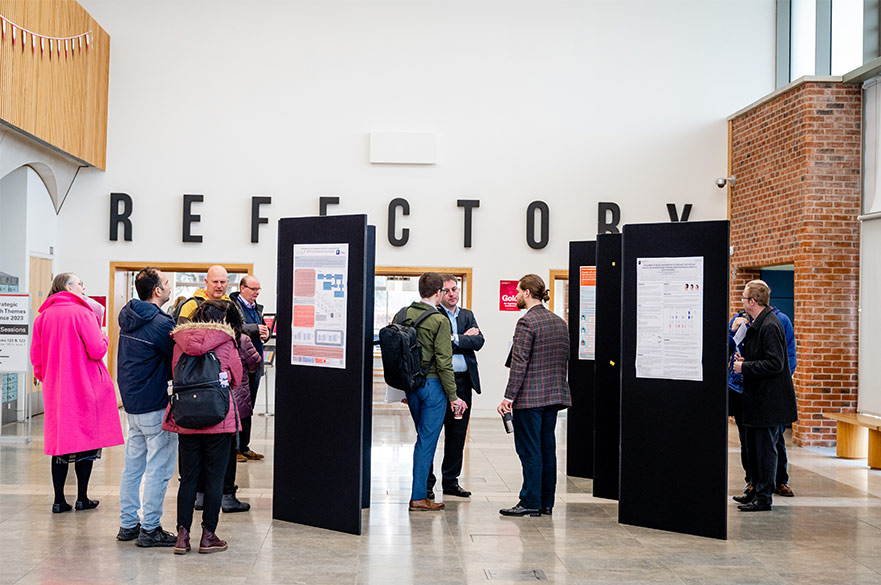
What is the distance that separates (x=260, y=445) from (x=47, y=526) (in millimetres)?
3439

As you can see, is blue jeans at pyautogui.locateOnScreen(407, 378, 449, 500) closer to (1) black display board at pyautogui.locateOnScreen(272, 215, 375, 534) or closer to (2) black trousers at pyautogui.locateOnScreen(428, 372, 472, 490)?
(1) black display board at pyautogui.locateOnScreen(272, 215, 375, 534)

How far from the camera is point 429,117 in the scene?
37.8 ft

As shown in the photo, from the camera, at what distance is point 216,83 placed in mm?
11414

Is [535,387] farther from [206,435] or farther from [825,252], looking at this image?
[825,252]

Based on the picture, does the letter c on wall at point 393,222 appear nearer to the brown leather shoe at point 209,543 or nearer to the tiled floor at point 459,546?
the tiled floor at point 459,546

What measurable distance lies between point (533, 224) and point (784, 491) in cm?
552

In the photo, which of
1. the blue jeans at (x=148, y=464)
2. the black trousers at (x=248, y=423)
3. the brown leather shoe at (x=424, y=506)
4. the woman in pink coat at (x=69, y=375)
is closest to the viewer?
the blue jeans at (x=148, y=464)

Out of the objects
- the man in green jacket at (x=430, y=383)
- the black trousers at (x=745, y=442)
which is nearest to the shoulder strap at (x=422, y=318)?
the man in green jacket at (x=430, y=383)

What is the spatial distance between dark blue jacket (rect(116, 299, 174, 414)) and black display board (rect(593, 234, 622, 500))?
3.12 meters

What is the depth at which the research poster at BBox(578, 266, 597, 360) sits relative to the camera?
23.7 ft

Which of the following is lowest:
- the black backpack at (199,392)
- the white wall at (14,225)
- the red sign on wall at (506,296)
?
the black backpack at (199,392)

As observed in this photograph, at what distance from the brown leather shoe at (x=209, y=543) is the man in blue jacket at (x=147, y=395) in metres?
0.27

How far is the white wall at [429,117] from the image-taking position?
1135 centimetres

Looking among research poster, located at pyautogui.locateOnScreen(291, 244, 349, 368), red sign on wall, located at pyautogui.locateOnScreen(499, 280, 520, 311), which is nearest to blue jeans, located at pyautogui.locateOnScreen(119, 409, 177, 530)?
research poster, located at pyautogui.locateOnScreen(291, 244, 349, 368)
